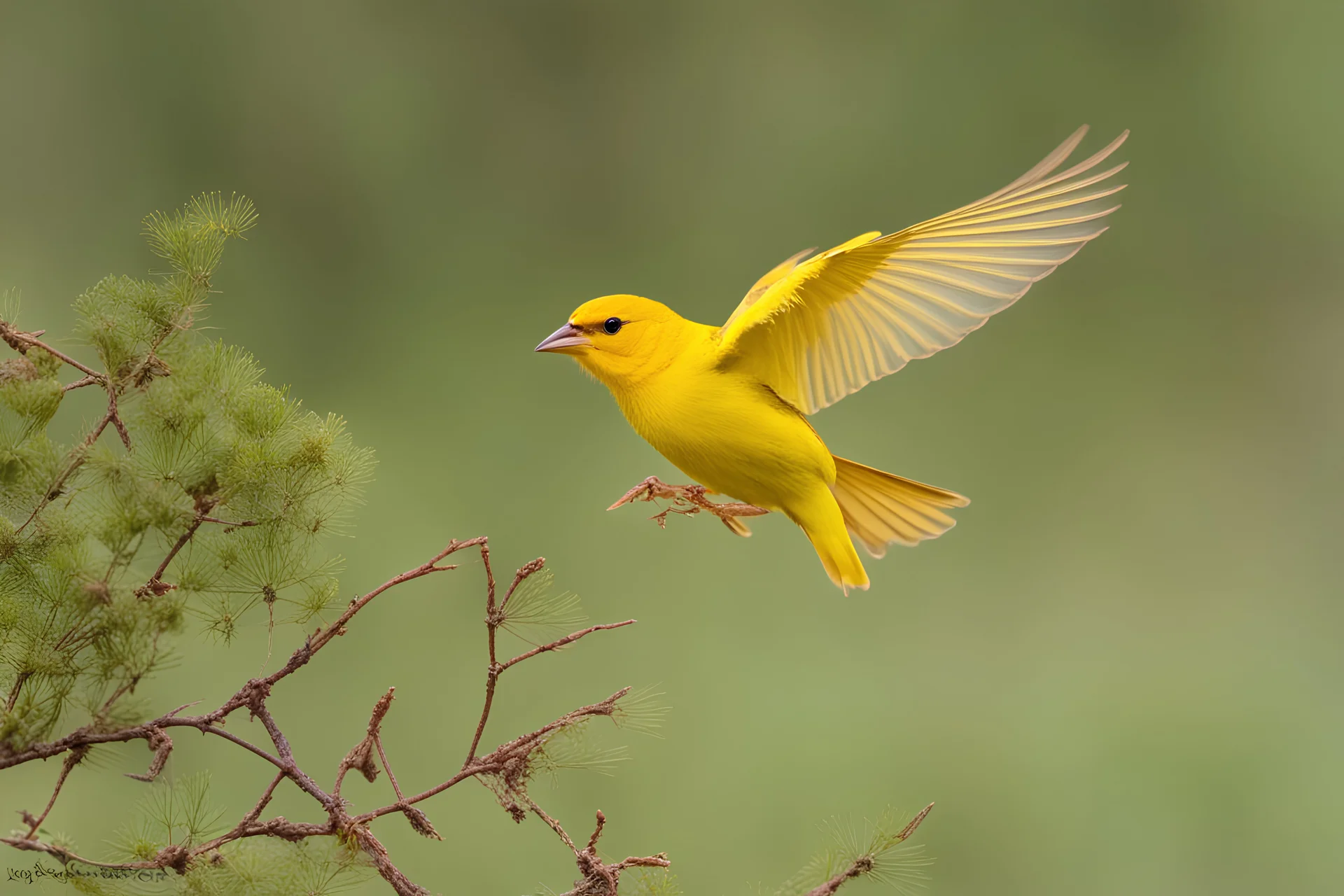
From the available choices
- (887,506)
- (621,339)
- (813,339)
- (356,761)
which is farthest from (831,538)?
(356,761)

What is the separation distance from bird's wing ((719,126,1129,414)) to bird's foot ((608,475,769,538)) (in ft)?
0.61

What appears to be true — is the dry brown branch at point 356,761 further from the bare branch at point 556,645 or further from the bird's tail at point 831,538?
the bird's tail at point 831,538

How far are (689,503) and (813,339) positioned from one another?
287 mm

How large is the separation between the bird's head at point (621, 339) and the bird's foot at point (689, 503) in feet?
0.49

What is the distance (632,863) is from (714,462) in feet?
1.65

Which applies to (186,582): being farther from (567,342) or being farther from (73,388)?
(567,342)

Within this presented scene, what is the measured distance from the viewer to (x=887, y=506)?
1625 mm

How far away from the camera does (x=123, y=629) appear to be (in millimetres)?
1027

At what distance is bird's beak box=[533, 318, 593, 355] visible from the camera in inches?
58.0

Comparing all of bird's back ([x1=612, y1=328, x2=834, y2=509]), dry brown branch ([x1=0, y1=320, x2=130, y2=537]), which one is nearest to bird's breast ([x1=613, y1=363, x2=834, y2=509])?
bird's back ([x1=612, y1=328, x2=834, y2=509])

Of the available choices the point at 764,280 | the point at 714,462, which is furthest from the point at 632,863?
the point at 764,280

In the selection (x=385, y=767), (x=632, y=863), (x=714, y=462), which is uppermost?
(x=714, y=462)

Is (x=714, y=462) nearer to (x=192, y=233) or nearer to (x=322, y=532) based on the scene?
(x=322, y=532)

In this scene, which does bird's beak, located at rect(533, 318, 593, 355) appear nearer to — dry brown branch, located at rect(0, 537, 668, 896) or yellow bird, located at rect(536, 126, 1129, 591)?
yellow bird, located at rect(536, 126, 1129, 591)
